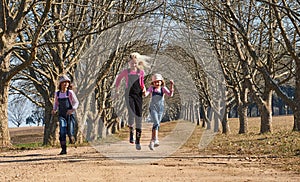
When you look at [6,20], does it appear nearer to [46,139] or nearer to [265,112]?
[46,139]

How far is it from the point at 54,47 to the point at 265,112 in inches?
368

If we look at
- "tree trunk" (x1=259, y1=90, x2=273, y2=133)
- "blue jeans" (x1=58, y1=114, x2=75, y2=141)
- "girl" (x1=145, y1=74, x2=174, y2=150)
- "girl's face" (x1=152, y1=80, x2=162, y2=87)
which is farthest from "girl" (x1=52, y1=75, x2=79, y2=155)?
"tree trunk" (x1=259, y1=90, x2=273, y2=133)

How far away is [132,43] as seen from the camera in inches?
968

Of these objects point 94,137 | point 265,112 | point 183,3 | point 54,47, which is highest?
point 183,3

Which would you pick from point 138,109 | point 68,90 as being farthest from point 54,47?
point 138,109

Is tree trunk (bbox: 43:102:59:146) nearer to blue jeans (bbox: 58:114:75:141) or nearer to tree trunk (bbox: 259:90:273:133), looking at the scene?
blue jeans (bbox: 58:114:75:141)

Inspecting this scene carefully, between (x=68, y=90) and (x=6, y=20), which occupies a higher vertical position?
(x=6, y=20)

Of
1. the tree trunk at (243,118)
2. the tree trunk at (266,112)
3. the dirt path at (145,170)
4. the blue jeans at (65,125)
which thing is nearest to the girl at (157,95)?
the dirt path at (145,170)

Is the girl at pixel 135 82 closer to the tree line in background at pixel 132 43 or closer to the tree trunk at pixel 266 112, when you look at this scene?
Answer: the tree line in background at pixel 132 43

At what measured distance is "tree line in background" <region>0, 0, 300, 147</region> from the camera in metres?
11.6

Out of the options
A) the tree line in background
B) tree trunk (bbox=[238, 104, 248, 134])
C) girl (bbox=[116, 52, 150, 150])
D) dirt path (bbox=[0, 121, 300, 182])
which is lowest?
dirt path (bbox=[0, 121, 300, 182])

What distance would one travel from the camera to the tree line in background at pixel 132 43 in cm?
1158

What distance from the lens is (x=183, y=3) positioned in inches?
599

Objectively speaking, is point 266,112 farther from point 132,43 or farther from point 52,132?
point 132,43
